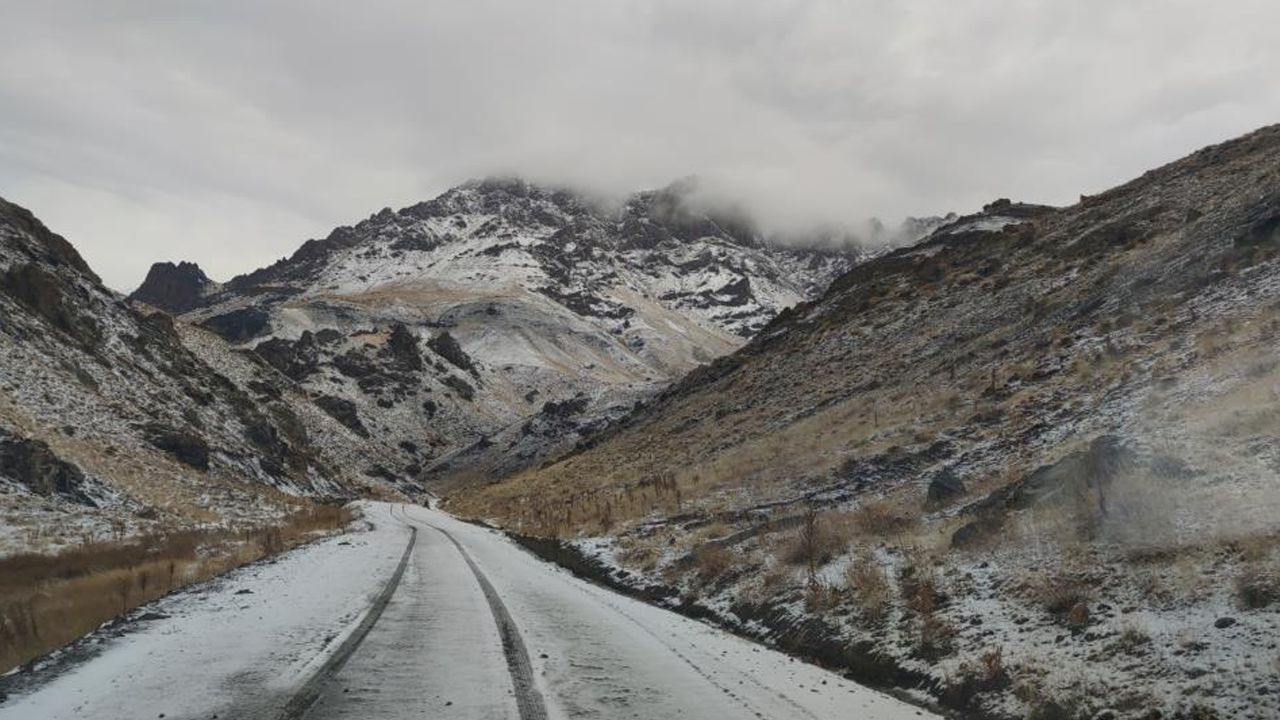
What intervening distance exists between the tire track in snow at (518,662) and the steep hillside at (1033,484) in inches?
155

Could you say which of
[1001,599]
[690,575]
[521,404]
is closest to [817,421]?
[690,575]

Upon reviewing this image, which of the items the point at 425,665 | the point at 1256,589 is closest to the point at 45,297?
the point at 425,665

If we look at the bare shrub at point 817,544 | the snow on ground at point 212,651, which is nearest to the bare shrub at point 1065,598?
the bare shrub at point 817,544

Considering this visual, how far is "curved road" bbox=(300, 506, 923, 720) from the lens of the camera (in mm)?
7336

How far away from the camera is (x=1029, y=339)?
30.3 m

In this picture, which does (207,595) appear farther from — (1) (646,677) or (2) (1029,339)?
(2) (1029,339)

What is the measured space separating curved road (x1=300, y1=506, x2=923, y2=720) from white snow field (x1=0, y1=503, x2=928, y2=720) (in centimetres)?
3

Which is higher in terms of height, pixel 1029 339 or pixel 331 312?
pixel 331 312

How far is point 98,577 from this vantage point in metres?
16.2

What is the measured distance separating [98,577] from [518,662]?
12.2 meters

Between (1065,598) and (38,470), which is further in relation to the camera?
(38,470)

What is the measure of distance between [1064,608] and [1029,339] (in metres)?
23.5

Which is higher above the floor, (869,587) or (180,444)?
(869,587)

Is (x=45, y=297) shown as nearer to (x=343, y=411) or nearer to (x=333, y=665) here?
(x=333, y=665)
